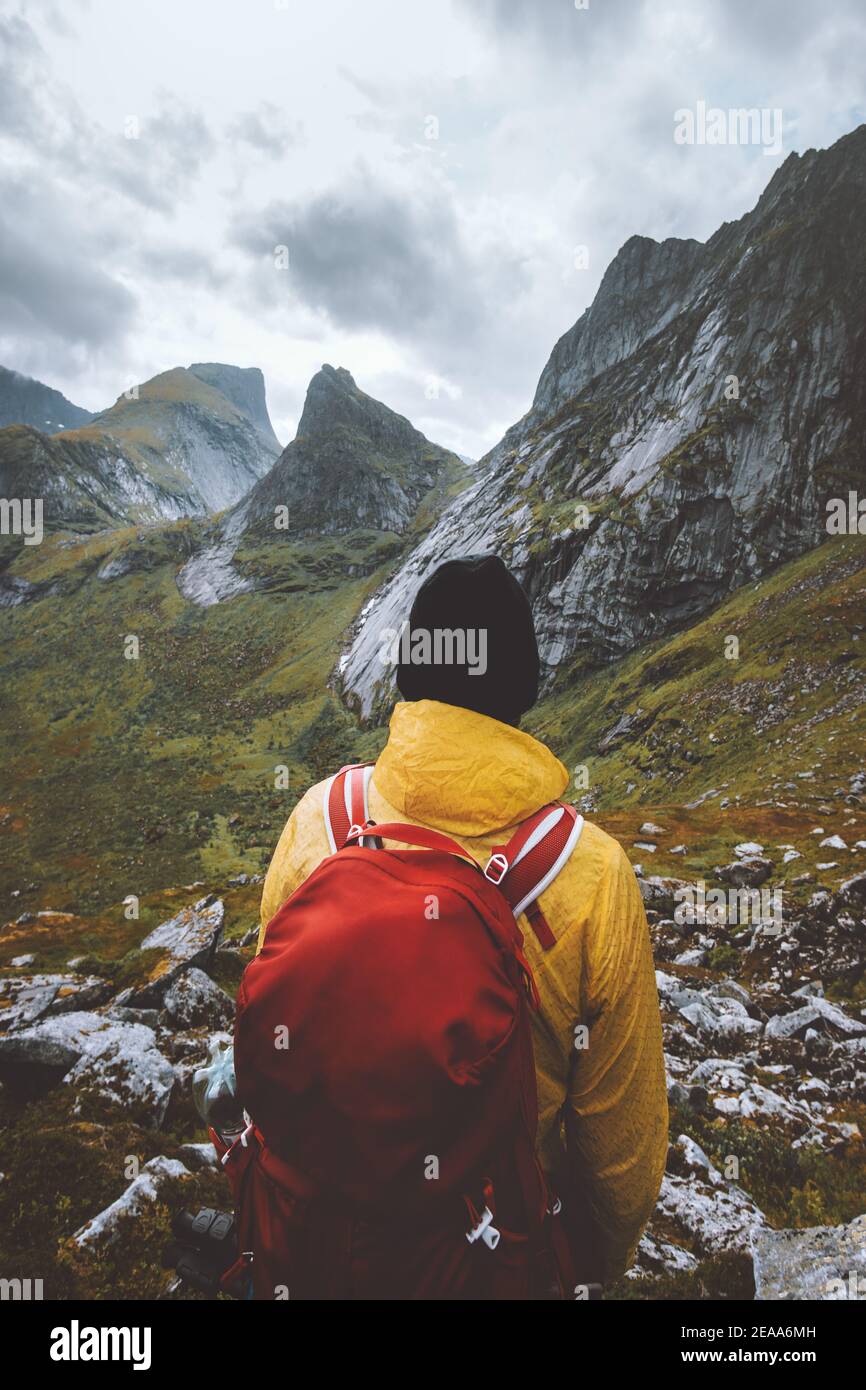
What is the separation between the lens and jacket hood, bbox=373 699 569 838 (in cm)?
246

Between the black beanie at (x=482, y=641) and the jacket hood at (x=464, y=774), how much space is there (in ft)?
0.37

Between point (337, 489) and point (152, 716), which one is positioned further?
point (337, 489)

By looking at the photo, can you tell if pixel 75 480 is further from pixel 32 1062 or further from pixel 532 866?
pixel 532 866

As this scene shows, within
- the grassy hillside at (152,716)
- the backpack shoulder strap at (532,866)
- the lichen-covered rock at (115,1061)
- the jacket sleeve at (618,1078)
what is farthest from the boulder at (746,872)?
the grassy hillside at (152,716)

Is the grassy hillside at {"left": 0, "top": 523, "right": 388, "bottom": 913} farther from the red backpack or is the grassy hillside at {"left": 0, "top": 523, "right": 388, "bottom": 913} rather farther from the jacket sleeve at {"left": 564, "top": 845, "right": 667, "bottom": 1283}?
the red backpack

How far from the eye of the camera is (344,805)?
279 cm

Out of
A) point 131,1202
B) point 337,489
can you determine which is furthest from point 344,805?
point 337,489

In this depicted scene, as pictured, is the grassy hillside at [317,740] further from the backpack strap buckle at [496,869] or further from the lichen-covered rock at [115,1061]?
the backpack strap buckle at [496,869]

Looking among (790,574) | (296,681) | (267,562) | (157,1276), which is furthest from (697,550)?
(267,562)

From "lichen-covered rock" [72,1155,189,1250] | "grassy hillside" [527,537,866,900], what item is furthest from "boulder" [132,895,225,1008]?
"grassy hillside" [527,537,866,900]

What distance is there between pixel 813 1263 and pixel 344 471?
412 ft

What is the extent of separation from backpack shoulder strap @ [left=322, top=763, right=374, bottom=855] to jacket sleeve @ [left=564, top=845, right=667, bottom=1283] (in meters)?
1.16

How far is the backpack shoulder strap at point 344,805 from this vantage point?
106 inches
